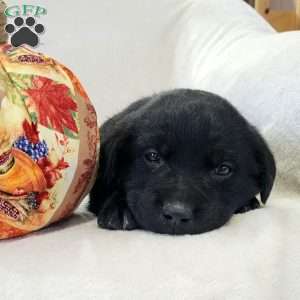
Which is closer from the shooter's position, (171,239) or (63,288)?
(63,288)

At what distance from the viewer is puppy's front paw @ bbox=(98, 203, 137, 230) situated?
1.32 metres

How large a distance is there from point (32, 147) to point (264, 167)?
58 cm

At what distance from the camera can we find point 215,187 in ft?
4.43

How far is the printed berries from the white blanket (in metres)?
0.16

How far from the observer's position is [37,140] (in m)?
1.16

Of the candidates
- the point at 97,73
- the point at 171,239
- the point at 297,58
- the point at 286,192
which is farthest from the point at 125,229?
the point at 97,73

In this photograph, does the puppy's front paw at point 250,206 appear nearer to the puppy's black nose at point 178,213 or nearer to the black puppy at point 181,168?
the black puppy at point 181,168

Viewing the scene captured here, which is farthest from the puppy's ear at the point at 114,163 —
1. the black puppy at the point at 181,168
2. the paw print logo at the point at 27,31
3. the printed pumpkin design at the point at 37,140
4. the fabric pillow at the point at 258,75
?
the paw print logo at the point at 27,31

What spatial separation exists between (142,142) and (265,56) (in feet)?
1.91

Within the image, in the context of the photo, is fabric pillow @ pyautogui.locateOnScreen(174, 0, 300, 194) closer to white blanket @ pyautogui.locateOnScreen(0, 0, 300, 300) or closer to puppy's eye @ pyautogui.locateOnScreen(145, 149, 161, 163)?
white blanket @ pyautogui.locateOnScreen(0, 0, 300, 300)

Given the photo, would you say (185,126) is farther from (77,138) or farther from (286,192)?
(286,192)

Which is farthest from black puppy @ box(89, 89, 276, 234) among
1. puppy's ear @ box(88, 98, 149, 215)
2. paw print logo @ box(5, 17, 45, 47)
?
paw print logo @ box(5, 17, 45, 47)

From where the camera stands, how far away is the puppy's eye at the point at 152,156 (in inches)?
53.9

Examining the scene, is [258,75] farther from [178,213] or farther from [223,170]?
[178,213]
